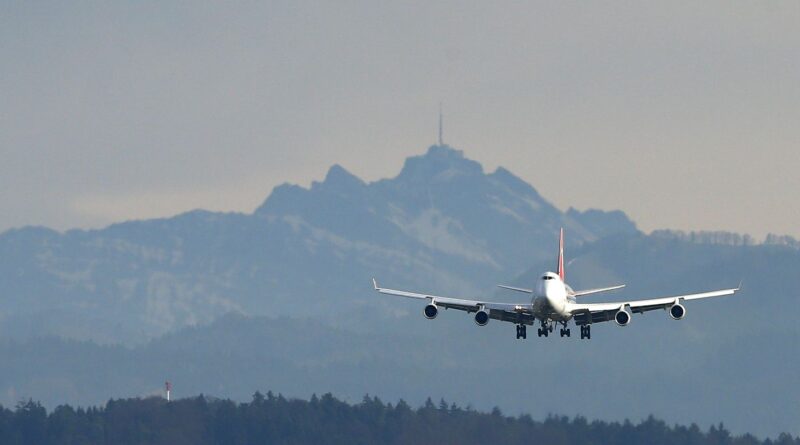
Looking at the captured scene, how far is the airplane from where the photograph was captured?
141000mm

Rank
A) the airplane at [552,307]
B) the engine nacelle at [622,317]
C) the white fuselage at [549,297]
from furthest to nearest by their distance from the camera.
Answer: the engine nacelle at [622,317]
the airplane at [552,307]
the white fuselage at [549,297]

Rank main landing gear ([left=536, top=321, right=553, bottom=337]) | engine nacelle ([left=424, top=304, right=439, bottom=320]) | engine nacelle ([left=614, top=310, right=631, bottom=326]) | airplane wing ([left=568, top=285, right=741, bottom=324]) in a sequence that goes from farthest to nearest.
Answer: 1. main landing gear ([left=536, top=321, right=553, bottom=337])
2. engine nacelle ([left=424, top=304, right=439, bottom=320])
3. airplane wing ([left=568, top=285, right=741, bottom=324])
4. engine nacelle ([left=614, top=310, right=631, bottom=326])

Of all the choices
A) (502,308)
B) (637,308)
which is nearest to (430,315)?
(502,308)

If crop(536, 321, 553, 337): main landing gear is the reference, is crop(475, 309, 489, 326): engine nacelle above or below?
above

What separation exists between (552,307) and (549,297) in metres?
1.10

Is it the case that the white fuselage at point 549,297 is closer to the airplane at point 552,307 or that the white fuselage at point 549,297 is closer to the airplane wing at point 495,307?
the airplane at point 552,307

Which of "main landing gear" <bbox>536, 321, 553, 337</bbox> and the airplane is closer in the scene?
the airplane

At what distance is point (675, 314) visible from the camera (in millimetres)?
145375

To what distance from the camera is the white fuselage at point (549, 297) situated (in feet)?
461

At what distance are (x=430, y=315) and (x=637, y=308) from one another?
55.2 feet

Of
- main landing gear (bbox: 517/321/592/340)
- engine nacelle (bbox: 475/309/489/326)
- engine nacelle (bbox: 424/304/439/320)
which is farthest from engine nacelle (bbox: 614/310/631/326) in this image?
engine nacelle (bbox: 424/304/439/320)

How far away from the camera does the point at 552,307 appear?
141m

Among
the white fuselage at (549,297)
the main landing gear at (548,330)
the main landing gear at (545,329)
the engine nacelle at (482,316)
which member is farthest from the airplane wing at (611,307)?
the engine nacelle at (482,316)

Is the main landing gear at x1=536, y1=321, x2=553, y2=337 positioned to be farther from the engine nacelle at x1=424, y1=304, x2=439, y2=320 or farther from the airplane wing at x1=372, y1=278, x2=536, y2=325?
the engine nacelle at x1=424, y1=304, x2=439, y2=320
